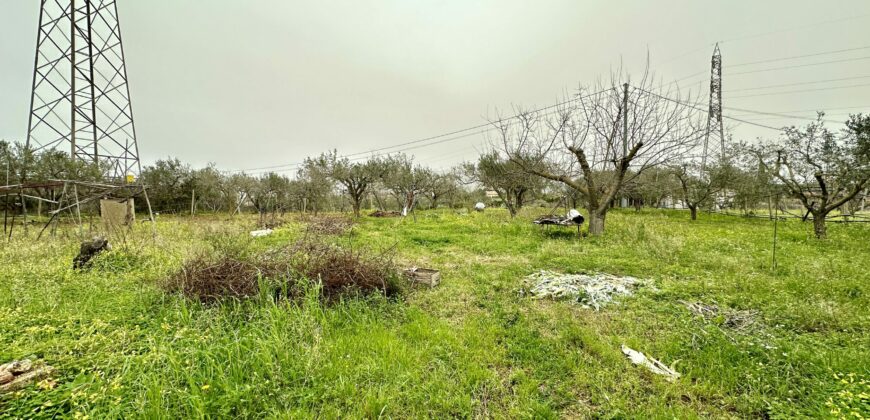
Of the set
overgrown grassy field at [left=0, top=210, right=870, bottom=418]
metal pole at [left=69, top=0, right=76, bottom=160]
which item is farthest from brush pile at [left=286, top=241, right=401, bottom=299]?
metal pole at [left=69, top=0, right=76, bottom=160]

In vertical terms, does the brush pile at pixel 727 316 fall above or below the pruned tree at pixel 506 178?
below

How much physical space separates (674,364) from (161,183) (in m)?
25.7

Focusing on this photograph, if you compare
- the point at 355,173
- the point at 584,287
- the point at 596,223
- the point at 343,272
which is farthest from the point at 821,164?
the point at 355,173

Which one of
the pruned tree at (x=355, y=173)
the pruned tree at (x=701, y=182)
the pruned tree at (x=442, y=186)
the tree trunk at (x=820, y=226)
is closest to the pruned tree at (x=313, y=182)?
the pruned tree at (x=355, y=173)

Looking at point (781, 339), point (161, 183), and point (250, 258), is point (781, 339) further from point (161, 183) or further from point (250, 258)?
point (161, 183)

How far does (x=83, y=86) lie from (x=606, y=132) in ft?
58.9

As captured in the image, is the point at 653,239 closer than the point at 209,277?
No

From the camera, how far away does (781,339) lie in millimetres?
2717

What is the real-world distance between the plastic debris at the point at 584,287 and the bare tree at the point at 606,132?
185 inches

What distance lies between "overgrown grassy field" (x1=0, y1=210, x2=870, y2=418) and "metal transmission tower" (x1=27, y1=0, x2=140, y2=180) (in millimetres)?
8733

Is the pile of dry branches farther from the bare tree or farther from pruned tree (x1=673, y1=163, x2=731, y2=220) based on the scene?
pruned tree (x1=673, y1=163, x2=731, y2=220)

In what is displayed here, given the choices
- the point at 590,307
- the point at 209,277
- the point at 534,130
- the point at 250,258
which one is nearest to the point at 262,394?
the point at 209,277

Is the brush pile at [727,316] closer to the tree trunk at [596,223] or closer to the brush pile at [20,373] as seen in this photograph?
the tree trunk at [596,223]

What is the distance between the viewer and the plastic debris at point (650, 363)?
2.41 meters
